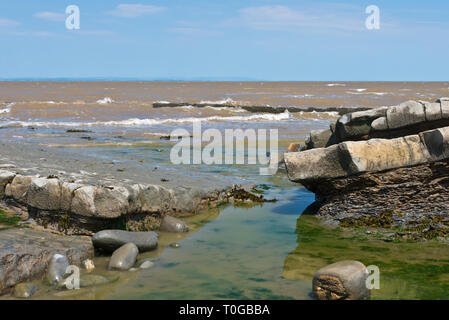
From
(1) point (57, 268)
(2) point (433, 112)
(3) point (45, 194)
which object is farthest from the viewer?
(2) point (433, 112)

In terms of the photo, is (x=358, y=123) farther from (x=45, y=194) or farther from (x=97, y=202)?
(x=45, y=194)

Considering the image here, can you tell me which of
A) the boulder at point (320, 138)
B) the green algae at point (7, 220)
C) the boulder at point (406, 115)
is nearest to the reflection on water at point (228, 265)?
the boulder at point (320, 138)

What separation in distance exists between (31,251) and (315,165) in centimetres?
482

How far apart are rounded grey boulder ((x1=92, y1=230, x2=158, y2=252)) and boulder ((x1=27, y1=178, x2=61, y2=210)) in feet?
3.17

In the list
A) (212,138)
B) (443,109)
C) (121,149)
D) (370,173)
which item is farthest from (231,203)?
(212,138)

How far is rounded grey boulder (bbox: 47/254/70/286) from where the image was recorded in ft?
20.7

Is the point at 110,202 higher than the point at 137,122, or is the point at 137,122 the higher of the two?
the point at 137,122

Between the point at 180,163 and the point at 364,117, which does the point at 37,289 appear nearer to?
the point at 364,117

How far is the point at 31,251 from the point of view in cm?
657

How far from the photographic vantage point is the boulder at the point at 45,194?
307 inches

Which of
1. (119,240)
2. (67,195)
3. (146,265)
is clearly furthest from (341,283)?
(67,195)

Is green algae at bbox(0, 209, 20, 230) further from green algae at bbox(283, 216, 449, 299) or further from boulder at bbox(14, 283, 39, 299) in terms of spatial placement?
green algae at bbox(283, 216, 449, 299)

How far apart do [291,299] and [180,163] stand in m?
9.26

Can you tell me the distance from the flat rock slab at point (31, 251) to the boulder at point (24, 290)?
132 mm
